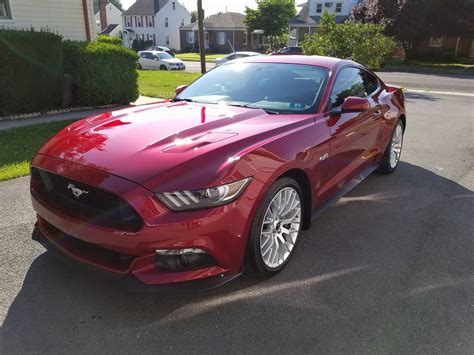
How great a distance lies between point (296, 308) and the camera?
9.20 ft

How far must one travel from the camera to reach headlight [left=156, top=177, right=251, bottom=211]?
2449 mm

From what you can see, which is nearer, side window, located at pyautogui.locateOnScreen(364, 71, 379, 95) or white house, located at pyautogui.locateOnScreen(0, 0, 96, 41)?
side window, located at pyautogui.locateOnScreen(364, 71, 379, 95)

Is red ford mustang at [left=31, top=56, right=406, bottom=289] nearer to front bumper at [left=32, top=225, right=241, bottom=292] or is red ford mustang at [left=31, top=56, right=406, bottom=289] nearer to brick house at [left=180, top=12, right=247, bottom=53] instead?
front bumper at [left=32, top=225, right=241, bottom=292]

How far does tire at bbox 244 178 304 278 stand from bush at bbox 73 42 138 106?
7.72m

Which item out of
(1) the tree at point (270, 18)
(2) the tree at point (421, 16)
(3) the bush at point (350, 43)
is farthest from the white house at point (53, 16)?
(1) the tree at point (270, 18)

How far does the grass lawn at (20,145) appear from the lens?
210 inches

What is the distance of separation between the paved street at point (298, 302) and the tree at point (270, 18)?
5113 cm

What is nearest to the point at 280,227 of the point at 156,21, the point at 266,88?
the point at 266,88

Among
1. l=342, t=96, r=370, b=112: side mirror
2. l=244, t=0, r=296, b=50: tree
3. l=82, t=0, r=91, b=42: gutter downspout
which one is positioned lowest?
l=342, t=96, r=370, b=112: side mirror

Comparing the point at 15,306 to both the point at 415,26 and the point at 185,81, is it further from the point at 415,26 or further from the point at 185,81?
the point at 415,26

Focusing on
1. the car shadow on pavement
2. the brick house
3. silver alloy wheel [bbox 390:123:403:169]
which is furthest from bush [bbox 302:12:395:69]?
the brick house

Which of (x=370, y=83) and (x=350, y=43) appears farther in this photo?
(x=350, y=43)

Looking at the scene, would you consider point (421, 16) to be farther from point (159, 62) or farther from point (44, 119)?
point (44, 119)

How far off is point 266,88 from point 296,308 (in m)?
2.09
